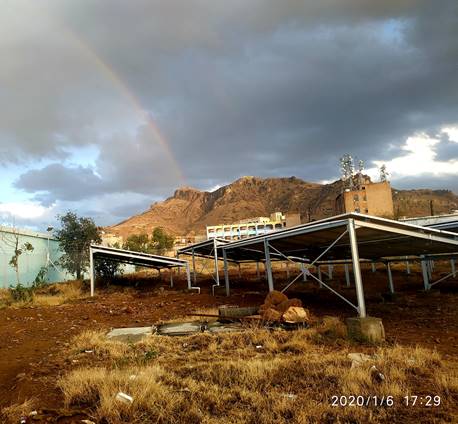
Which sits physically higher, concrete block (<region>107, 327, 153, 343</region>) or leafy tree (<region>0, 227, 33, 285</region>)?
leafy tree (<region>0, 227, 33, 285</region>)

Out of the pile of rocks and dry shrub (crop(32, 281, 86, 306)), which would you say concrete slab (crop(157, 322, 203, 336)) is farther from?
dry shrub (crop(32, 281, 86, 306))

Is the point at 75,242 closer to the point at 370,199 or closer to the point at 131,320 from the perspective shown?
the point at 131,320

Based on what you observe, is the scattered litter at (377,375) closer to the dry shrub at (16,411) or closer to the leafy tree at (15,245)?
the dry shrub at (16,411)

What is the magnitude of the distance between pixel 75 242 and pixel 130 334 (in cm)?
2378

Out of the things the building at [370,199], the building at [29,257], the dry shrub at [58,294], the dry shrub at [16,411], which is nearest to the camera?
the dry shrub at [16,411]

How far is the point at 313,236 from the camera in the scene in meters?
12.1

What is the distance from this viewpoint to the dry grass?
185 inches

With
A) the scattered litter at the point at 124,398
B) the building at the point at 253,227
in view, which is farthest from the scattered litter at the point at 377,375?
the building at the point at 253,227

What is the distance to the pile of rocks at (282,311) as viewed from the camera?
34.4ft

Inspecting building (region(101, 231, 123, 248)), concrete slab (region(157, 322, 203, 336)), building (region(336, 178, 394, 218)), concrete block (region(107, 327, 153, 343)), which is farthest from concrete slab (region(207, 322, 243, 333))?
building (region(336, 178, 394, 218))

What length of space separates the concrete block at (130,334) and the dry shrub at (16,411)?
426 cm

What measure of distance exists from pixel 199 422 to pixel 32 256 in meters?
26.6

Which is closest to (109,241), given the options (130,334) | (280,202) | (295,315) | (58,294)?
(58,294)

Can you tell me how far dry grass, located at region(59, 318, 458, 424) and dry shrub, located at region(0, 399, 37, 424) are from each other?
478 millimetres
